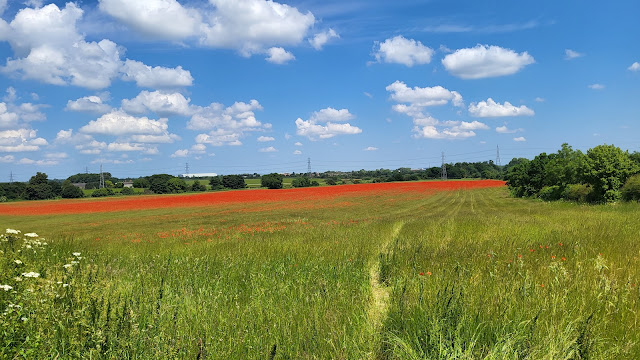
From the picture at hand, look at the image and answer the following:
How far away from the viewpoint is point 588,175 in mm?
33688

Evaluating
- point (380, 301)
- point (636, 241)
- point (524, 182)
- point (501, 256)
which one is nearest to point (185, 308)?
point (380, 301)

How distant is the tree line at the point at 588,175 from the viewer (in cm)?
3200

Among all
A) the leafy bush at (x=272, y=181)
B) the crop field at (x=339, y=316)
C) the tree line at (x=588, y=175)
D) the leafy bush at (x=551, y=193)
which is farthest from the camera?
the leafy bush at (x=272, y=181)

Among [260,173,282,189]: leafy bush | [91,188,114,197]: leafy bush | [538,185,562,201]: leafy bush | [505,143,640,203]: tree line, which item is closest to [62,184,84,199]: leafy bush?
[91,188,114,197]: leafy bush

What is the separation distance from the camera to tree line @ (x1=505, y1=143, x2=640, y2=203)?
32.0 metres

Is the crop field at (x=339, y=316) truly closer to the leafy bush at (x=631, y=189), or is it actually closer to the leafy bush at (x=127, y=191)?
the leafy bush at (x=631, y=189)

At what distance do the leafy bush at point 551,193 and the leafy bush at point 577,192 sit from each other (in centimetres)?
139

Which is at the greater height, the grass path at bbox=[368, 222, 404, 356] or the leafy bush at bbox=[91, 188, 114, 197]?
the leafy bush at bbox=[91, 188, 114, 197]

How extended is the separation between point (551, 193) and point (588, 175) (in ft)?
→ 41.3

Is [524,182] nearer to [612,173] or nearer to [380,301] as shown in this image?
[612,173]

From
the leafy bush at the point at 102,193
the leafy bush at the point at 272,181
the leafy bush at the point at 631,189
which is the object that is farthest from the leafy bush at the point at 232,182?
the leafy bush at the point at 631,189

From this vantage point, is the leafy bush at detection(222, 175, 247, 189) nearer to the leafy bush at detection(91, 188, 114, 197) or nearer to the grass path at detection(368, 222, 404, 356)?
the leafy bush at detection(91, 188, 114, 197)

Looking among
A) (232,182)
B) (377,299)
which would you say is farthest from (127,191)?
(377,299)

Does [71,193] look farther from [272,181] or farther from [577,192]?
[577,192]
